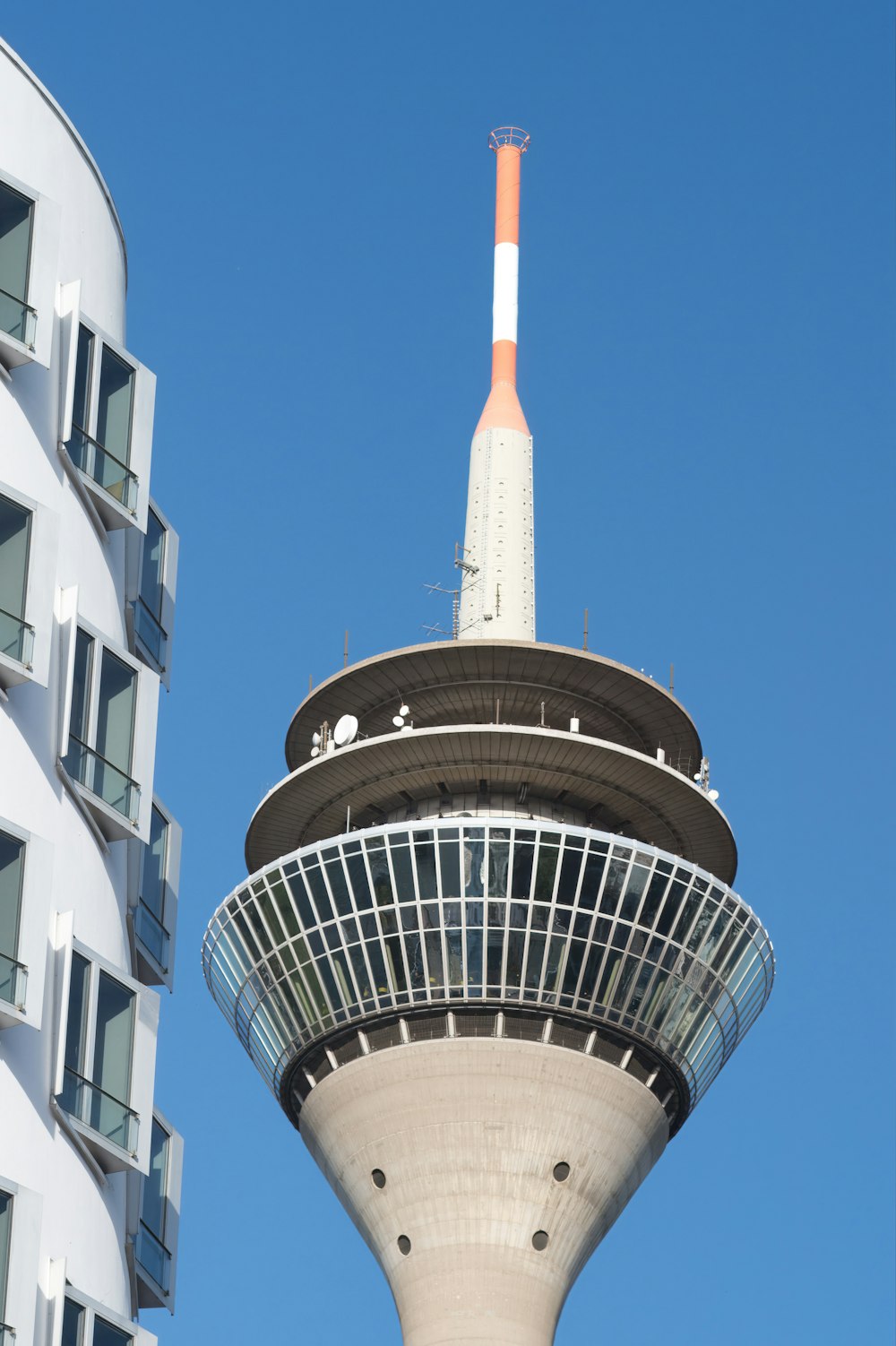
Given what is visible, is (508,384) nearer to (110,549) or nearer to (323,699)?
(323,699)

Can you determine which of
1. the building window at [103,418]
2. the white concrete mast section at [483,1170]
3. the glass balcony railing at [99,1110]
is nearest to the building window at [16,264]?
the building window at [103,418]

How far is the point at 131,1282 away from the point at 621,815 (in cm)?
6686

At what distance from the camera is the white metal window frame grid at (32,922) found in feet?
73.3

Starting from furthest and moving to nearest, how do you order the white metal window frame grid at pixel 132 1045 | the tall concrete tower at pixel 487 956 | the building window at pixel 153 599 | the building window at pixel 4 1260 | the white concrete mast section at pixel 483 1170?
the tall concrete tower at pixel 487 956 < the white concrete mast section at pixel 483 1170 < the building window at pixel 153 599 < the white metal window frame grid at pixel 132 1045 < the building window at pixel 4 1260

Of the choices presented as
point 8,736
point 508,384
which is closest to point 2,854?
point 8,736

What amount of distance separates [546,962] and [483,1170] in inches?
293

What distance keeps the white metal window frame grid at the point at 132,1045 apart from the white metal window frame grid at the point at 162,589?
4319mm

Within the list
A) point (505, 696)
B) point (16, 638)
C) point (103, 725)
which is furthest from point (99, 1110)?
point (505, 696)

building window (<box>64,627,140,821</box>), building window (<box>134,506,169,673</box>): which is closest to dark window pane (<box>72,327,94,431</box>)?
building window (<box>134,506,169,673</box>)

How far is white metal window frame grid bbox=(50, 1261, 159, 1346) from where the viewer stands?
72.4ft

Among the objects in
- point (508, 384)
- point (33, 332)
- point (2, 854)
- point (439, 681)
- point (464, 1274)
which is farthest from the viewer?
point (508, 384)

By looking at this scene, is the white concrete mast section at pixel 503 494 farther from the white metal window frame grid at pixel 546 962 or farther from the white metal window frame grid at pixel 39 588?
the white metal window frame grid at pixel 39 588

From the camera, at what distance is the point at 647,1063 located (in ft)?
289

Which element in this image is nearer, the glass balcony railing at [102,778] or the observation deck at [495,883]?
the glass balcony railing at [102,778]
